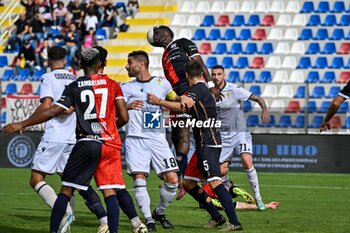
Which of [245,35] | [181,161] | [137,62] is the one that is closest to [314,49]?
[245,35]

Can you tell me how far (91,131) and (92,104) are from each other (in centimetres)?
30

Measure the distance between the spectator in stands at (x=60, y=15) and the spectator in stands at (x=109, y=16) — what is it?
1772 mm

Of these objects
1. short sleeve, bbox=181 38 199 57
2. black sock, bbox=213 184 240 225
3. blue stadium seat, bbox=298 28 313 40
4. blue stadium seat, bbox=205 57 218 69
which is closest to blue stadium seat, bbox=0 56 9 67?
blue stadium seat, bbox=205 57 218 69

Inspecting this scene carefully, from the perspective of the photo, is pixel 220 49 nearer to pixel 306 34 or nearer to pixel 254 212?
pixel 306 34

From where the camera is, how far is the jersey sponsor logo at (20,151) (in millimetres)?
27375

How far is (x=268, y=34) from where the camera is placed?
34344 mm

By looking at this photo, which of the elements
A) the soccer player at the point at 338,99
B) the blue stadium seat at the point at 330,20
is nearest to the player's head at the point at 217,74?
the soccer player at the point at 338,99

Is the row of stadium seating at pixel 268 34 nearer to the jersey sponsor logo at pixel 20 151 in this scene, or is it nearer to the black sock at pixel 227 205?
the jersey sponsor logo at pixel 20 151

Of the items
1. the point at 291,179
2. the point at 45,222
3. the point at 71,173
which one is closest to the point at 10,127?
the point at 71,173

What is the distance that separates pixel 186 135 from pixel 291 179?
10.1 metres

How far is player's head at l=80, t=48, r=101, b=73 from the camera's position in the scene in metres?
10.8

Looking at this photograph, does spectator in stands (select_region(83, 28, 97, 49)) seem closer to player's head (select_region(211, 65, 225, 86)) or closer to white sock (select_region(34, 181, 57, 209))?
player's head (select_region(211, 65, 225, 86))

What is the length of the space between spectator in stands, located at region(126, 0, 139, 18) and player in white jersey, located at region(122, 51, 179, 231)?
23804 mm

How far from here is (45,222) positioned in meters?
13.8
